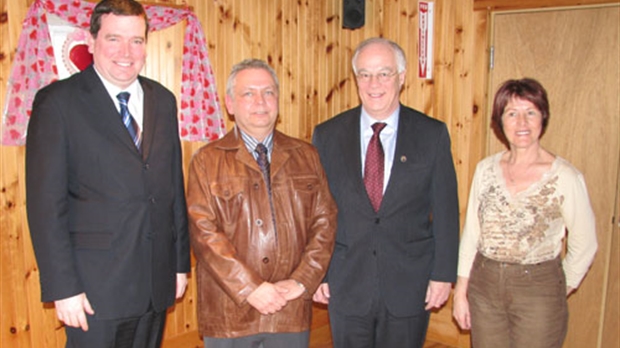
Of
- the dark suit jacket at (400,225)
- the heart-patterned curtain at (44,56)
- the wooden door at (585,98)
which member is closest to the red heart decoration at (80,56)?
the heart-patterned curtain at (44,56)

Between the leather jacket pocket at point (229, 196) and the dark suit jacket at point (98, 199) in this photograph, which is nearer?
the dark suit jacket at point (98, 199)

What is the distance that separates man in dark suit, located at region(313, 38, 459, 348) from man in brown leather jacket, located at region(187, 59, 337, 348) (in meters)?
0.18

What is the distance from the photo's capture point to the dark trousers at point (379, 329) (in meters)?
2.28

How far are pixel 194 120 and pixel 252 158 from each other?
1440 mm

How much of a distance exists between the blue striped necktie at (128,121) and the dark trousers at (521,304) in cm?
140

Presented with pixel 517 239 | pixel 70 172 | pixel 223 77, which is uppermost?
pixel 223 77

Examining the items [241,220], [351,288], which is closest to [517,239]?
[351,288]

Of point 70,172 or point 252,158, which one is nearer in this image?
point 70,172

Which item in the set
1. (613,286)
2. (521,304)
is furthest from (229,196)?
(613,286)

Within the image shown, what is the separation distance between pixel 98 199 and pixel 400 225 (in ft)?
3.66

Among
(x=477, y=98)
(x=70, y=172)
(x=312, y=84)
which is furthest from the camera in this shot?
(x=312, y=84)

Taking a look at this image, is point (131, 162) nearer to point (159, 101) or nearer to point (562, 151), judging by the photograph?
point (159, 101)

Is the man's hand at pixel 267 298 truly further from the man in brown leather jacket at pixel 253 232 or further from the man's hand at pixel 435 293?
the man's hand at pixel 435 293

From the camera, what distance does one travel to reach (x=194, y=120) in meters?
3.46
